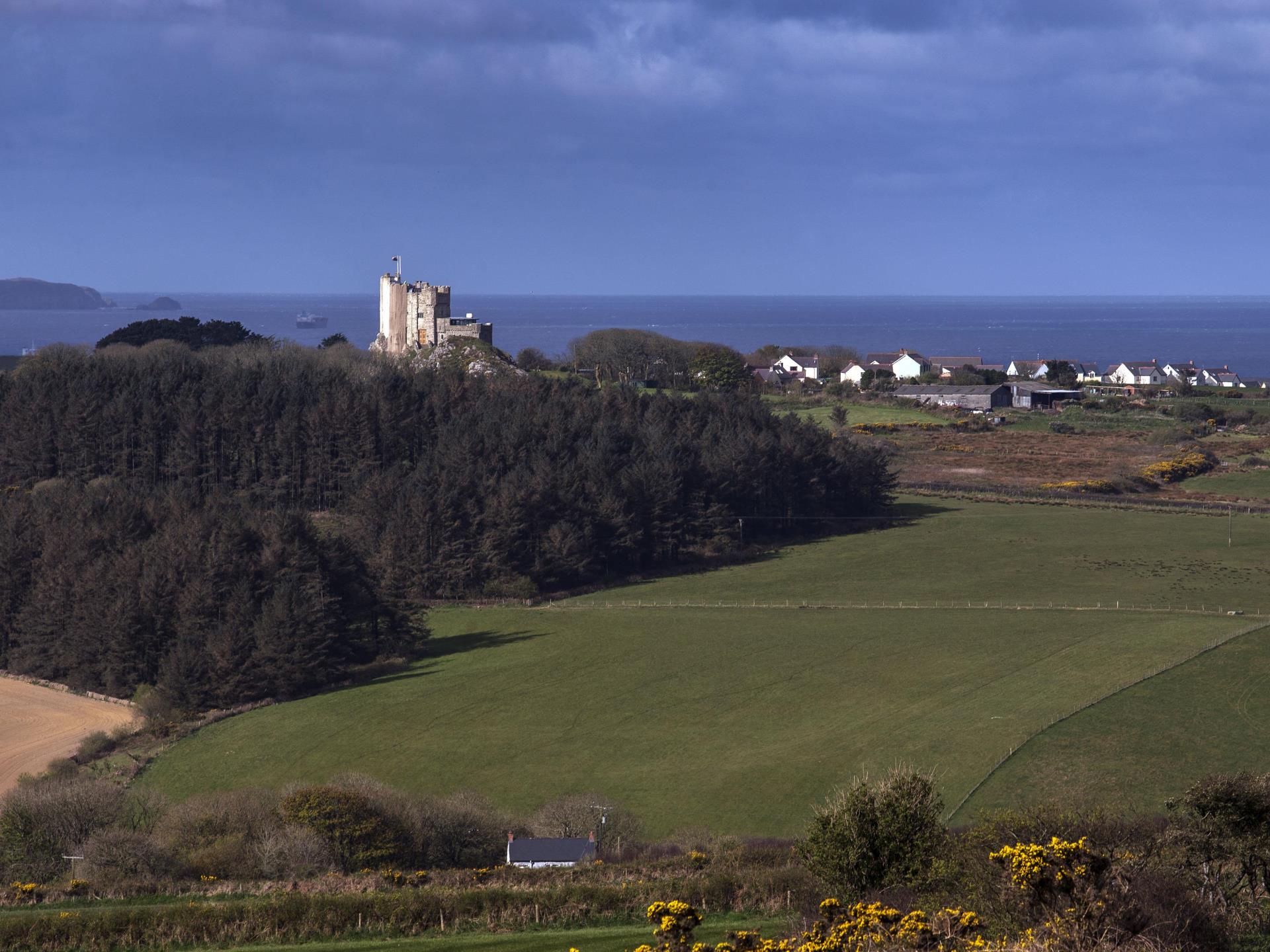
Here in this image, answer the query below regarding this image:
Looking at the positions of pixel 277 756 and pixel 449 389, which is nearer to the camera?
pixel 277 756

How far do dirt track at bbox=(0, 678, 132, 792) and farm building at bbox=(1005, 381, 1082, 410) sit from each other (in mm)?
88089

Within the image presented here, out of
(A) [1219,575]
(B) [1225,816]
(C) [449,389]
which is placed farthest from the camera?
(C) [449,389]

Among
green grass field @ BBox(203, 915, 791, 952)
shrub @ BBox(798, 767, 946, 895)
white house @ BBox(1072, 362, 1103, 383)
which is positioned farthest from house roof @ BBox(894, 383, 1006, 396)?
green grass field @ BBox(203, 915, 791, 952)

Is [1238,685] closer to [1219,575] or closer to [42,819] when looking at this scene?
[1219,575]

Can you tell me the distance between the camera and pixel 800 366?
138625 millimetres

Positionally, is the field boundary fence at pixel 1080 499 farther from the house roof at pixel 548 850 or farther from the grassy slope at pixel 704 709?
the house roof at pixel 548 850

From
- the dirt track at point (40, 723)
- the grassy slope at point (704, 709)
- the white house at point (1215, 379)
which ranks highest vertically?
the white house at point (1215, 379)

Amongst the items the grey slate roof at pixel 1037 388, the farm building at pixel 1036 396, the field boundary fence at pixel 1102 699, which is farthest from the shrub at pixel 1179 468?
the grey slate roof at pixel 1037 388

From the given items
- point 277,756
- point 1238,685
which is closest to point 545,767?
point 277,756

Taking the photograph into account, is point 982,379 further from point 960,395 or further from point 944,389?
point 960,395

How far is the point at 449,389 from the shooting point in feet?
270

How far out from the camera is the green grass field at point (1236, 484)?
72812 mm

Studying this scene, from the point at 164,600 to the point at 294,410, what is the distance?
1113 inches

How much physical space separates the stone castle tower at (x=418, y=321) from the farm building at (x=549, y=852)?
7756 centimetres
